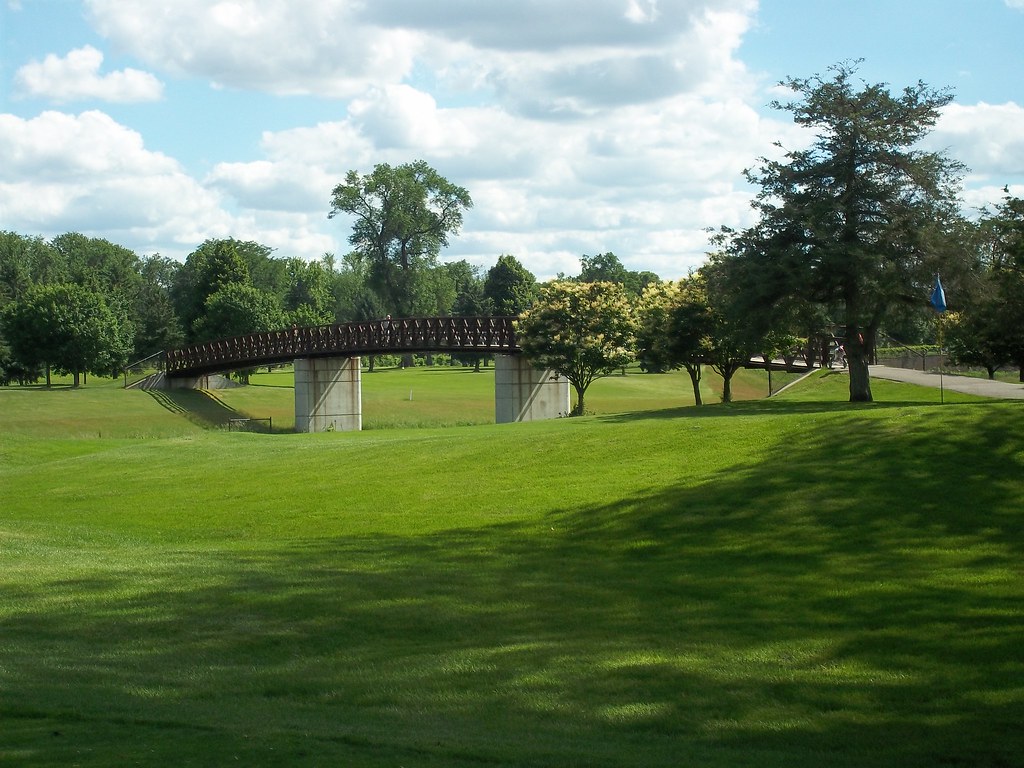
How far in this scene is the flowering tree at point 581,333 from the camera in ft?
209

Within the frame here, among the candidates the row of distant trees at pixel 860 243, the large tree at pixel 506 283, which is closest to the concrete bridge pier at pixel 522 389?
the row of distant trees at pixel 860 243

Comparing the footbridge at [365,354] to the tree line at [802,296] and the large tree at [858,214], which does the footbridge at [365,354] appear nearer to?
the tree line at [802,296]

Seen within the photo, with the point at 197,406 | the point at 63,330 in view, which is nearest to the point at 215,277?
the point at 63,330

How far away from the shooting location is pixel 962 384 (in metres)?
A: 49.9

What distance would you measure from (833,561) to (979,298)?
25737mm

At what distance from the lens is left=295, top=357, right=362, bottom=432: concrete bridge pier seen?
74.7m

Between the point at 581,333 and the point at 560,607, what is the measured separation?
167ft

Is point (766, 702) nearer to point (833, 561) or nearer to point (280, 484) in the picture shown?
point (833, 561)

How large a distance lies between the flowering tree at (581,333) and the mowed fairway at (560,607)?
3277cm

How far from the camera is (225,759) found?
7.43 m

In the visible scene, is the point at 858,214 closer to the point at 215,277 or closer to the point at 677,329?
the point at 677,329

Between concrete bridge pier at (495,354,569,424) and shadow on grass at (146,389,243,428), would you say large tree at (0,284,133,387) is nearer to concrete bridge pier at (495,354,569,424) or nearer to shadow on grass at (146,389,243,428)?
shadow on grass at (146,389,243,428)

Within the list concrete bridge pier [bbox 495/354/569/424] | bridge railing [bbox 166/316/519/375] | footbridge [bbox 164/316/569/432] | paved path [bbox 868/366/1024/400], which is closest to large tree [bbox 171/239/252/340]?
bridge railing [bbox 166/316/519/375]

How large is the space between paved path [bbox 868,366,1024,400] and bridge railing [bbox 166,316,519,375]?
22608mm
